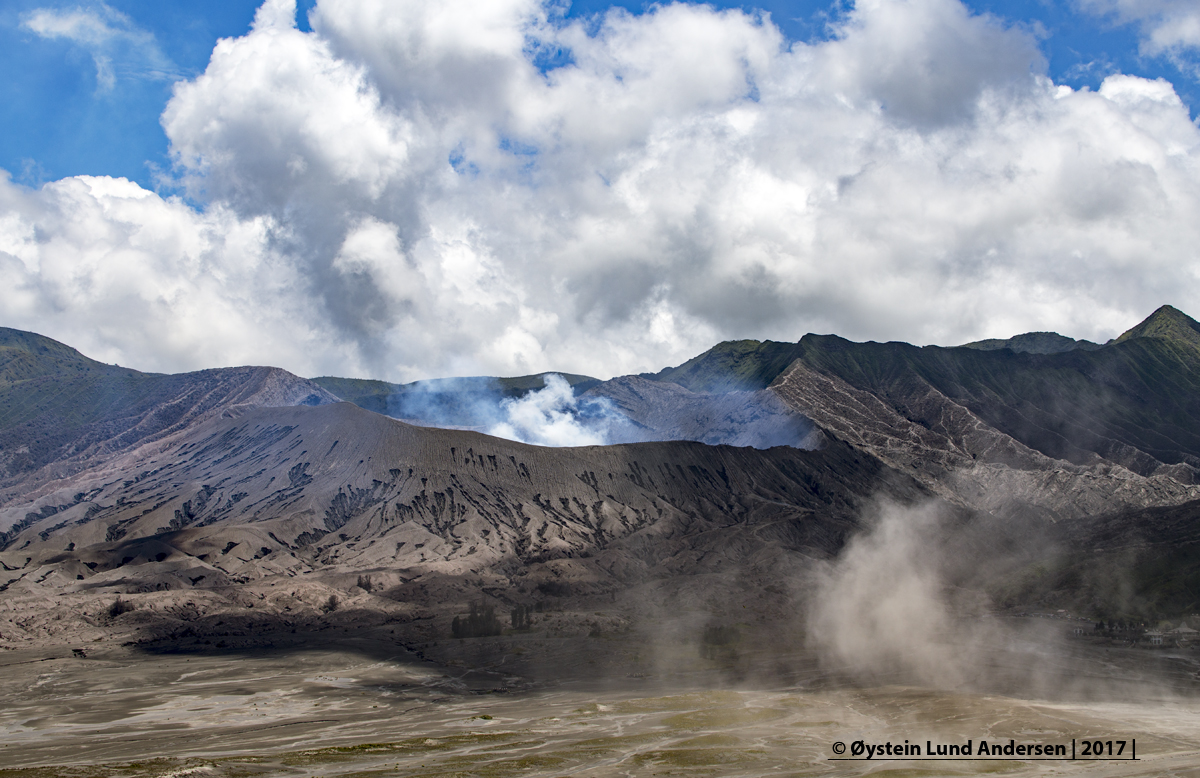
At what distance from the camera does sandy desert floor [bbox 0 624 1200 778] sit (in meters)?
64.0

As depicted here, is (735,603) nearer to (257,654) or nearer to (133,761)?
(257,654)

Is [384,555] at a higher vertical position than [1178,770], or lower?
higher

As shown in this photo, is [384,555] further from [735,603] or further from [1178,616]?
[1178,616]

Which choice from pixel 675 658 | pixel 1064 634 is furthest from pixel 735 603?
pixel 1064 634

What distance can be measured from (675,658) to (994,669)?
42.4 m

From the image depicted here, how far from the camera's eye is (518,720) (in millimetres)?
85188

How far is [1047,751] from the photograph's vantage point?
68000mm

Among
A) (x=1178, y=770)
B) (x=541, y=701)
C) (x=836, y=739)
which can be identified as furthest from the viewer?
(x=541, y=701)

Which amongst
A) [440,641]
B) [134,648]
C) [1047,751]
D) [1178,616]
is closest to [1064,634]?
[1178,616]

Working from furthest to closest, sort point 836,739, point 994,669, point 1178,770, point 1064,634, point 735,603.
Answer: point 735,603
point 1064,634
point 994,669
point 836,739
point 1178,770

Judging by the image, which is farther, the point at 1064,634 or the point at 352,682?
the point at 1064,634

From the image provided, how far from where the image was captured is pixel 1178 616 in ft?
448

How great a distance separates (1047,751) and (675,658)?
206 feet

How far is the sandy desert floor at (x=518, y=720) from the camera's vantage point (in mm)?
63969
